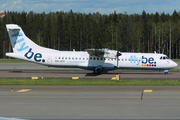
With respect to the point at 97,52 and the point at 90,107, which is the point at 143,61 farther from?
the point at 90,107

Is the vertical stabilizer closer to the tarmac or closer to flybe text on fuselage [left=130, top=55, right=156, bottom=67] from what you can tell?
flybe text on fuselage [left=130, top=55, right=156, bottom=67]

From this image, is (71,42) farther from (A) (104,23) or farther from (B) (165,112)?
(B) (165,112)

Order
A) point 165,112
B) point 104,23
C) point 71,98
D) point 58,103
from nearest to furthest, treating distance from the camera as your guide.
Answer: point 165,112 < point 58,103 < point 71,98 < point 104,23

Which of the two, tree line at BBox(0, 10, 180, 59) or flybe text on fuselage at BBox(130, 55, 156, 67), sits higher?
tree line at BBox(0, 10, 180, 59)

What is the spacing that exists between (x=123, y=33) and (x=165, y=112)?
8202 centimetres

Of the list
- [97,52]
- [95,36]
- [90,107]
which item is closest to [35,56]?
[97,52]

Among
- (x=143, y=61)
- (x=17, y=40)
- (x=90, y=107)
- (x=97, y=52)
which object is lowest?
(x=90, y=107)

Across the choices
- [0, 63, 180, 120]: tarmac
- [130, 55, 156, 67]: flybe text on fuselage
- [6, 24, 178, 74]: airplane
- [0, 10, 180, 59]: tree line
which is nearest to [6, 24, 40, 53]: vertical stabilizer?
[6, 24, 178, 74]: airplane

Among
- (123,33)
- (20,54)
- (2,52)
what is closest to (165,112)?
(20,54)

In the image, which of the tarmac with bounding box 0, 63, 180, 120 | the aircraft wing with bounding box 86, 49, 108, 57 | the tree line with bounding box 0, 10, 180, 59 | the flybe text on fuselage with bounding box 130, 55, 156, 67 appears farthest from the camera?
the tree line with bounding box 0, 10, 180, 59

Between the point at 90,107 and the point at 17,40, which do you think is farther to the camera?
the point at 17,40

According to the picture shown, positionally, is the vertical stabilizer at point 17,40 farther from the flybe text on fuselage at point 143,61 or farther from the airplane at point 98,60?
the flybe text on fuselage at point 143,61

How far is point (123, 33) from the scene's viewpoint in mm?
90562

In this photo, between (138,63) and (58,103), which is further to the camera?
(138,63)
